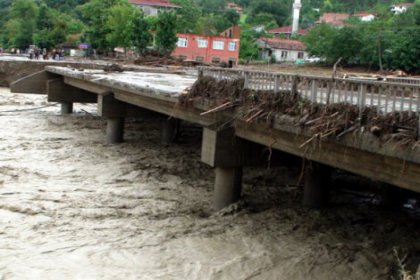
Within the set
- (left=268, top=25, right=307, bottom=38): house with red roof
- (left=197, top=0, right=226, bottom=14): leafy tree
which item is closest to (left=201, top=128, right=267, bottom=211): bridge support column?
(left=268, top=25, right=307, bottom=38): house with red roof

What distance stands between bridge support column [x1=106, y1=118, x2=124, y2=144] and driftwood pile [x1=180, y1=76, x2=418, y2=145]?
7.71 m

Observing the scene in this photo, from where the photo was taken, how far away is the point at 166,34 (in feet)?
181

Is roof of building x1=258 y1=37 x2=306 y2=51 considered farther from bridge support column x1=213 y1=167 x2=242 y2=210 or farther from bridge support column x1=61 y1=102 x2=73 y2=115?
bridge support column x1=213 y1=167 x2=242 y2=210

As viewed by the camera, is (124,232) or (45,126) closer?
(124,232)

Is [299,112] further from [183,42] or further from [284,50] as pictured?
[284,50]

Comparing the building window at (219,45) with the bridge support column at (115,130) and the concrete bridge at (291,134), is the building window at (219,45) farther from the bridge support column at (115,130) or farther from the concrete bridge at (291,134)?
the bridge support column at (115,130)

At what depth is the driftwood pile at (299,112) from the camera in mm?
7039

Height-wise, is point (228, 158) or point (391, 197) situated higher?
point (228, 158)

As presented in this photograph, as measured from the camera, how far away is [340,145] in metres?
8.54

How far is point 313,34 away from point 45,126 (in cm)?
5452

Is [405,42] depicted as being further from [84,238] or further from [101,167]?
[84,238]

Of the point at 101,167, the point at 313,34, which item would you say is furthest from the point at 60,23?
the point at 101,167

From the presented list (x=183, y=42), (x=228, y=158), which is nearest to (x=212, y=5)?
(x=183, y=42)

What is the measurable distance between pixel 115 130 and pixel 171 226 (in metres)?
10.0
